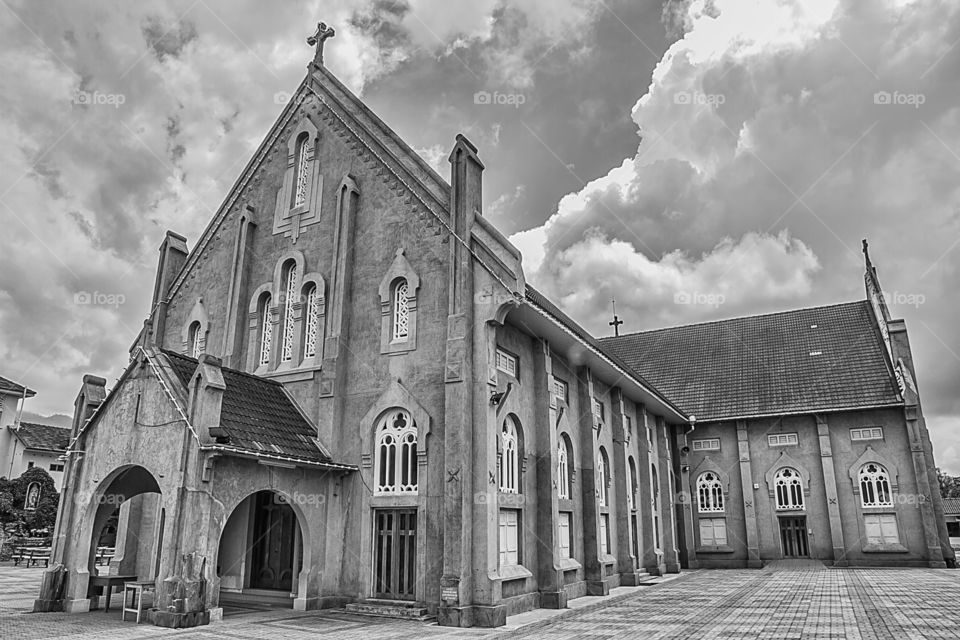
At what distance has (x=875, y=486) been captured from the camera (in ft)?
98.0

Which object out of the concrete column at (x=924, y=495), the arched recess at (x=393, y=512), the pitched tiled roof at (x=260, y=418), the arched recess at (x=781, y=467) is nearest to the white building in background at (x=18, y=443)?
the pitched tiled roof at (x=260, y=418)

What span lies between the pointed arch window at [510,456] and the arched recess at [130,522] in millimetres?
7400

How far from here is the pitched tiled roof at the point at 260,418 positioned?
48.2 ft

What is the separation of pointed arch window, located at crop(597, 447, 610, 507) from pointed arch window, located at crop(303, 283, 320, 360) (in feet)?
33.2

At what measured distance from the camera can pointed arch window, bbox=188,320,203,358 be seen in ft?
67.6

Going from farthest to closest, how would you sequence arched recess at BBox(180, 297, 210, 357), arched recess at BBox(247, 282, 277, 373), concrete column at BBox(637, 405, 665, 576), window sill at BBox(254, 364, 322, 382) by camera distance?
concrete column at BBox(637, 405, 665, 576) → arched recess at BBox(180, 297, 210, 357) → arched recess at BBox(247, 282, 277, 373) → window sill at BBox(254, 364, 322, 382)

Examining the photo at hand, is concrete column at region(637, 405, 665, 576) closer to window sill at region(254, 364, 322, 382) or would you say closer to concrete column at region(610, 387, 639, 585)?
concrete column at region(610, 387, 639, 585)

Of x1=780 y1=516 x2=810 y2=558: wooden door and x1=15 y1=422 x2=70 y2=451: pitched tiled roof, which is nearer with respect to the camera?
x1=780 y1=516 x2=810 y2=558: wooden door

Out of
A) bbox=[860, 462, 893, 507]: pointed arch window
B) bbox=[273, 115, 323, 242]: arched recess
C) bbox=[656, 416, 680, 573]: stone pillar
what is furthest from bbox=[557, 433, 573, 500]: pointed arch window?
bbox=[860, 462, 893, 507]: pointed arch window

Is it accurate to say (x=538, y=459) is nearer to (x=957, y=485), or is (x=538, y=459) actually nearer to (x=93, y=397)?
(x=93, y=397)

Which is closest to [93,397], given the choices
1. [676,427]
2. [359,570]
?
[359,570]

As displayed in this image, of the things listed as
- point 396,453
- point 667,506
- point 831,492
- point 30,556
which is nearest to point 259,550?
point 396,453

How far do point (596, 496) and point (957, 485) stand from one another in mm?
121278

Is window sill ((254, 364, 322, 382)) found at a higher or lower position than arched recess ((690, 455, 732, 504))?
higher
